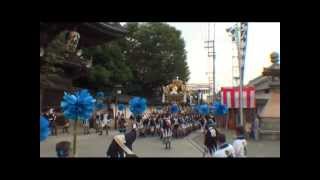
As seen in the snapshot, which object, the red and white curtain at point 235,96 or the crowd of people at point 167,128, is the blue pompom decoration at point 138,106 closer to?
the crowd of people at point 167,128

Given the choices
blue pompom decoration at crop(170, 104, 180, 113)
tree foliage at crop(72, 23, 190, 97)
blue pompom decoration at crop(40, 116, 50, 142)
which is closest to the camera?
blue pompom decoration at crop(40, 116, 50, 142)

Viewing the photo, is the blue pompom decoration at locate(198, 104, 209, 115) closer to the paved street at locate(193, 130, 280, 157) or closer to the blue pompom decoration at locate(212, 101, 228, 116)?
the blue pompom decoration at locate(212, 101, 228, 116)

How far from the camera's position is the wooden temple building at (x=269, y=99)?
276 inches

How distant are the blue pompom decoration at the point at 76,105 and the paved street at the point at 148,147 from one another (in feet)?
0.69

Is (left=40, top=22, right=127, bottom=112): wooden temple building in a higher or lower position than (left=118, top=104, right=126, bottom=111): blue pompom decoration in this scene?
higher

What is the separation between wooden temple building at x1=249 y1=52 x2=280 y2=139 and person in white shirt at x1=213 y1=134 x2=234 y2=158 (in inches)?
15.3

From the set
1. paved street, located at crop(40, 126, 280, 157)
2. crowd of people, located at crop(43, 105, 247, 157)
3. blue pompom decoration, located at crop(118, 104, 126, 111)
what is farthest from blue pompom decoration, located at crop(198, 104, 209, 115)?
blue pompom decoration, located at crop(118, 104, 126, 111)

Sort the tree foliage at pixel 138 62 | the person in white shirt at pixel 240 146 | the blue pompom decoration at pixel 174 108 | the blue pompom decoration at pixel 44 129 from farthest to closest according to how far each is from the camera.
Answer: the blue pompom decoration at pixel 174 108 → the tree foliage at pixel 138 62 → the person in white shirt at pixel 240 146 → the blue pompom decoration at pixel 44 129

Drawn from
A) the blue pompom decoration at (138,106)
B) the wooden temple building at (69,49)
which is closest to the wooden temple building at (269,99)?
the blue pompom decoration at (138,106)

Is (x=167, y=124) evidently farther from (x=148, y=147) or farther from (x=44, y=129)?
(x=44, y=129)

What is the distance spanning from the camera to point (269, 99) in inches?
283

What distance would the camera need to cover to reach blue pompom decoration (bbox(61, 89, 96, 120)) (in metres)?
6.92
